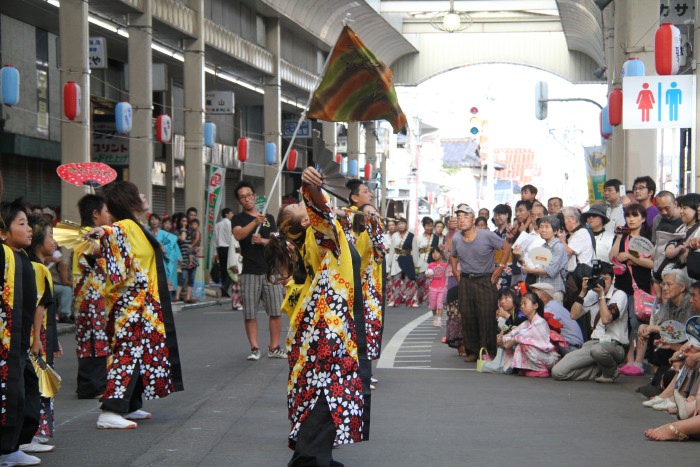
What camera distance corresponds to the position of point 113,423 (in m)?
8.45

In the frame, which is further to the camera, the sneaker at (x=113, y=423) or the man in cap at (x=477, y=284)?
the man in cap at (x=477, y=284)

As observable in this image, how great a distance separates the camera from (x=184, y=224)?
78.2 feet

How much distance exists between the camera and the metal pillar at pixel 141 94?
24.9 metres

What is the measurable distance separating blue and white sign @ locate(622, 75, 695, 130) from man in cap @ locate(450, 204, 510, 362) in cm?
375

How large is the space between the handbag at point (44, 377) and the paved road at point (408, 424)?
42cm

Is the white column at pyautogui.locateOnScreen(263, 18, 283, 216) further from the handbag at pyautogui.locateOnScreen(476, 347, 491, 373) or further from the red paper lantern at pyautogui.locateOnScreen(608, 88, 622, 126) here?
the handbag at pyautogui.locateOnScreen(476, 347, 491, 373)

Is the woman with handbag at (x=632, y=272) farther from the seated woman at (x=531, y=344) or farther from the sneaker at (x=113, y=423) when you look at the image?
the sneaker at (x=113, y=423)

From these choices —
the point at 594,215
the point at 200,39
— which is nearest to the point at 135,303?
the point at 594,215

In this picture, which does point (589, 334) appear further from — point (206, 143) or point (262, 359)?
point (206, 143)

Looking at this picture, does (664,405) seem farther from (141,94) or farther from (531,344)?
(141,94)

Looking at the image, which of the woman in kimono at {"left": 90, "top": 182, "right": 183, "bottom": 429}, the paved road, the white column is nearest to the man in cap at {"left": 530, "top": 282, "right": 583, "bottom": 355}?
the paved road

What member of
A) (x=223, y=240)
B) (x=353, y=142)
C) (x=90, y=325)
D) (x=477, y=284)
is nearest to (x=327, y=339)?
(x=90, y=325)

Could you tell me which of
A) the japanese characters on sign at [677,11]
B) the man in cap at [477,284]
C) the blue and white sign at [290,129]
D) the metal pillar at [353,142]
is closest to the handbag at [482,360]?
the man in cap at [477,284]

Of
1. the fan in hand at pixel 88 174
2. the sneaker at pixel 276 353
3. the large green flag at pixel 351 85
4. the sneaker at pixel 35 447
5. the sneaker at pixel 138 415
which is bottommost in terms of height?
the sneaker at pixel 276 353
